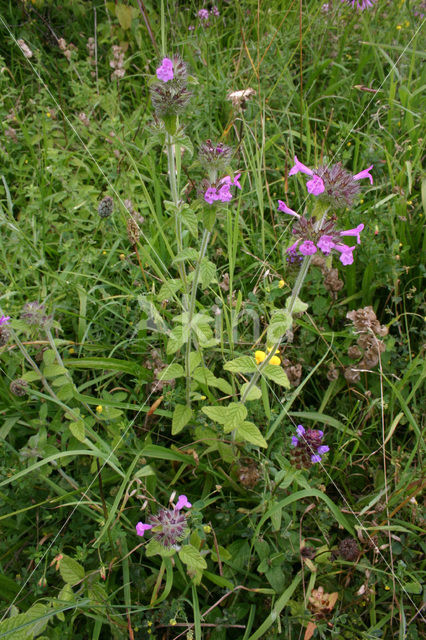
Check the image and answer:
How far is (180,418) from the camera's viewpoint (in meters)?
1.67

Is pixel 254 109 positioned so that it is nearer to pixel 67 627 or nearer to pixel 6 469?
pixel 6 469

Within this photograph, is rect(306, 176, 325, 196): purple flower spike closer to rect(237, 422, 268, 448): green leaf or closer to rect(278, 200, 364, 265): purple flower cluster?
rect(278, 200, 364, 265): purple flower cluster

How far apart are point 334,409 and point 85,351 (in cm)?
118

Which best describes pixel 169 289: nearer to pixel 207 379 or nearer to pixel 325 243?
pixel 207 379

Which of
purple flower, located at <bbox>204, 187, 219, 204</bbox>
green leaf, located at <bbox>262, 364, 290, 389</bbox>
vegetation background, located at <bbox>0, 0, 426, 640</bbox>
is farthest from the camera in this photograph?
vegetation background, located at <bbox>0, 0, 426, 640</bbox>

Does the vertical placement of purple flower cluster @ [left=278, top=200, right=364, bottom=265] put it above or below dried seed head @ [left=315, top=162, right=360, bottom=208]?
below

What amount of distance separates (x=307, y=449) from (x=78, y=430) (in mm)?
799

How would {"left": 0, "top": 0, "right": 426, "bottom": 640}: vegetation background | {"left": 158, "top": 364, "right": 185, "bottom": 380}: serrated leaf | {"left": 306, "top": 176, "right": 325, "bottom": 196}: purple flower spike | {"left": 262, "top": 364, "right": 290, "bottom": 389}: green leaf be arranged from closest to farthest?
{"left": 306, "top": 176, "right": 325, "bottom": 196}: purple flower spike, {"left": 262, "top": 364, "right": 290, "bottom": 389}: green leaf, {"left": 0, "top": 0, "right": 426, "bottom": 640}: vegetation background, {"left": 158, "top": 364, "right": 185, "bottom": 380}: serrated leaf

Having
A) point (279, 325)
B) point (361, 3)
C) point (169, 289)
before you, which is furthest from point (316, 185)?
point (361, 3)

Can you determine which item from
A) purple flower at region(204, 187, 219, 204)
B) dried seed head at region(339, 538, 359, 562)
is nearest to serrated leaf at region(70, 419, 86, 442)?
purple flower at region(204, 187, 219, 204)

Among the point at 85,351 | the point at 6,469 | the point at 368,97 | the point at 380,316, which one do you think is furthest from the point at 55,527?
the point at 368,97

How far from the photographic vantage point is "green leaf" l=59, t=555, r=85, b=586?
1422mm

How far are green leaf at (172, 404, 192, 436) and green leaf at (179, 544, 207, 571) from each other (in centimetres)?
40

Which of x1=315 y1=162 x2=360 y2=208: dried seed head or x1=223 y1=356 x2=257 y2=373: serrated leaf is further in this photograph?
x1=223 y1=356 x2=257 y2=373: serrated leaf
